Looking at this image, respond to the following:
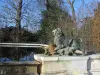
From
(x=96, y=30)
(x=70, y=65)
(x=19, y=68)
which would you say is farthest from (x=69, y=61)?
(x=96, y=30)

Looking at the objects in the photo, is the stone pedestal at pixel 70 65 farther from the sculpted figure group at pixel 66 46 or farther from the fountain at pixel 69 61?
the sculpted figure group at pixel 66 46

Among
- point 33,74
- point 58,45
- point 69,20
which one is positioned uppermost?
point 69,20

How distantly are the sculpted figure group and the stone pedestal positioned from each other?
0.76 feet

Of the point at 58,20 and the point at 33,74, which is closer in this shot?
the point at 33,74

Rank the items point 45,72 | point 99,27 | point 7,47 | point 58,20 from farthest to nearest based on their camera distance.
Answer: point 58,20, point 99,27, point 7,47, point 45,72

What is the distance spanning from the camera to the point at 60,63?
7750 millimetres

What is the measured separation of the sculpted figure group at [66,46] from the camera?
790 centimetres

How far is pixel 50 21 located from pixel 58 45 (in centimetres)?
1752

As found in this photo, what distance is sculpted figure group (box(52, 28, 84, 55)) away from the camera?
7.90 metres

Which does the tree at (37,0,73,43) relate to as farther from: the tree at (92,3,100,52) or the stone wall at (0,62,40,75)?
the stone wall at (0,62,40,75)

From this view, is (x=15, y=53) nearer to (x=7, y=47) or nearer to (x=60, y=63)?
(x=7, y=47)

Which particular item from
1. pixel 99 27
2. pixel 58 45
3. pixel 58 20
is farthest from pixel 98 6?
pixel 58 45

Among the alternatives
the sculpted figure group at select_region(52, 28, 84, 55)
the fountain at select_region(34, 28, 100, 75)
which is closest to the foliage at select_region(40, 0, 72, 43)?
the sculpted figure group at select_region(52, 28, 84, 55)

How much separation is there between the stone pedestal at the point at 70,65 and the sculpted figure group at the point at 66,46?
231mm
